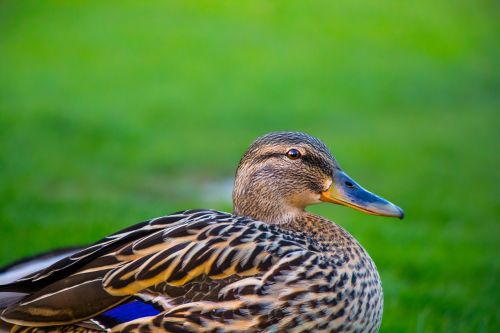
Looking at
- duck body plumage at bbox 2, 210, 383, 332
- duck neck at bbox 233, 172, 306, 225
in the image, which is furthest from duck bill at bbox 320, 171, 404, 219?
duck body plumage at bbox 2, 210, 383, 332

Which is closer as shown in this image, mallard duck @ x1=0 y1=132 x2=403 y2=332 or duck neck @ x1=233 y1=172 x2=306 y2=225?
mallard duck @ x1=0 y1=132 x2=403 y2=332

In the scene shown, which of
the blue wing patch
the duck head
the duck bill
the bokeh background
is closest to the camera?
the blue wing patch

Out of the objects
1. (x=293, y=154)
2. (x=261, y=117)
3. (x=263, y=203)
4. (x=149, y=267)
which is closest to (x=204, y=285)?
(x=149, y=267)

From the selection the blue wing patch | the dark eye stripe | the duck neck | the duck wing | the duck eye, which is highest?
the duck eye

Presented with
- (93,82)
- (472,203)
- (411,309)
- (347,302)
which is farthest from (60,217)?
(93,82)

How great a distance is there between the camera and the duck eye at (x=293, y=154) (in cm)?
456

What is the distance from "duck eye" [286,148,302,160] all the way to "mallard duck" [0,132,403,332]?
0.49 meters

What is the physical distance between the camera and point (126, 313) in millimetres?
3707

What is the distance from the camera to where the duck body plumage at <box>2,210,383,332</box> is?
12.1 feet

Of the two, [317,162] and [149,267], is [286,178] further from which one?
[149,267]

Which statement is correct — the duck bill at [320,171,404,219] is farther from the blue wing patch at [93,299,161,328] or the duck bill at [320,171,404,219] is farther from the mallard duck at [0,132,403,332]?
the blue wing patch at [93,299,161,328]

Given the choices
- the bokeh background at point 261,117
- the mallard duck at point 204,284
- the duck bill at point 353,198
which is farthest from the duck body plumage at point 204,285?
the bokeh background at point 261,117

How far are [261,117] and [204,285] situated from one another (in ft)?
41.3

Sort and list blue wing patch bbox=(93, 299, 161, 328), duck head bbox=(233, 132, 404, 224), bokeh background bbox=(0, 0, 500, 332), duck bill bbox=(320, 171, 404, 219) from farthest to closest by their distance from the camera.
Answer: bokeh background bbox=(0, 0, 500, 332)
duck head bbox=(233, 132, 404, 224)
duck bill bbox=(320, 171, 404, 219)
blue wing patch bbox=(93, 299, 161, 328)
